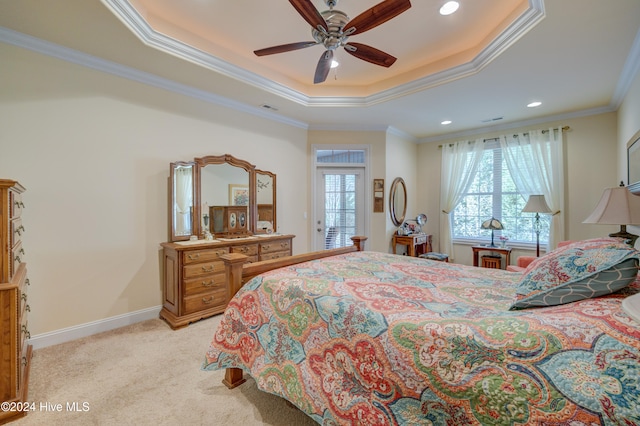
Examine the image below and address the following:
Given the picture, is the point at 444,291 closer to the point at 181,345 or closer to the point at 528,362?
the point at 528,362

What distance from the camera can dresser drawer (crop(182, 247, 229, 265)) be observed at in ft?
9.41

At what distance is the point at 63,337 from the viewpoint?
250cm

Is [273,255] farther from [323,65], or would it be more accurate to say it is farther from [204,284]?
[323,65]

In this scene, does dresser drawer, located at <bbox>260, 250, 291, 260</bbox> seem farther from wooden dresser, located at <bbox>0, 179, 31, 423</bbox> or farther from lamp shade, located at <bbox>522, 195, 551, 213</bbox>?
lamp shade, located at <bbox>522, 195, 551, 213</bbox>

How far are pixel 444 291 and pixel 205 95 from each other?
3.51m

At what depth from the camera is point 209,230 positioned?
344cm

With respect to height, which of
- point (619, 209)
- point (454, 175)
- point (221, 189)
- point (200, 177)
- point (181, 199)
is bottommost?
point (619, 209)

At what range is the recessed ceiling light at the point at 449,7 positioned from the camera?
2.27 metres

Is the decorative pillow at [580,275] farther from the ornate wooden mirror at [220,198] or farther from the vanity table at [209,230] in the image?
the ornate wooden mirror at [220,198]

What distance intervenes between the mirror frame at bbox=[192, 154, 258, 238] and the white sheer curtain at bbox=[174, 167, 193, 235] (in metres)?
0.06

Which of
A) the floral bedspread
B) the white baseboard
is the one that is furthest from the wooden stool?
the white baseboard

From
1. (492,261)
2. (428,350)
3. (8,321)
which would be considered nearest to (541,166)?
(492,261)

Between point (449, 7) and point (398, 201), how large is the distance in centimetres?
324

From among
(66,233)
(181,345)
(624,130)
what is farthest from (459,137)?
(66,233)
